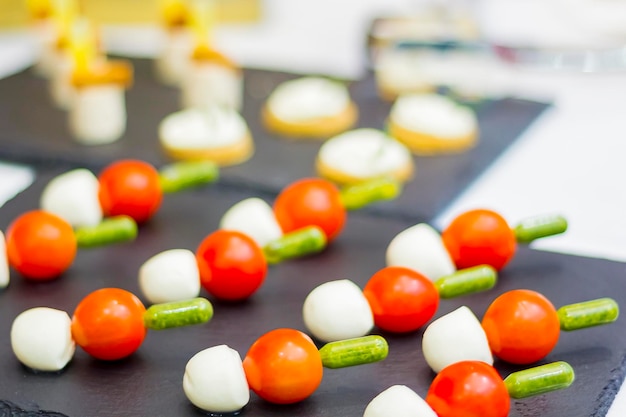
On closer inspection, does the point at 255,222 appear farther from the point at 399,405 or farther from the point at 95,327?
the point at 399,405

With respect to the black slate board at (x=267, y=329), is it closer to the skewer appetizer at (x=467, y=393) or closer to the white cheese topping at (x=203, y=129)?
the skewer appetizer at (x=467, y=393)

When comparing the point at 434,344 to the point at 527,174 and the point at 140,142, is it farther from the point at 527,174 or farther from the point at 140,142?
the point at 140,142

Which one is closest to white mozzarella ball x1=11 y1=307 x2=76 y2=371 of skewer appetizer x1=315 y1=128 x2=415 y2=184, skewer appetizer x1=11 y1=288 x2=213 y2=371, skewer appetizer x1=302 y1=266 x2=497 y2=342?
skewer appetizer x1=11 y1=288 x2=213 y2=371

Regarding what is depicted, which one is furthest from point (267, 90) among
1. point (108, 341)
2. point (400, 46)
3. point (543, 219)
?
point (108, 341)

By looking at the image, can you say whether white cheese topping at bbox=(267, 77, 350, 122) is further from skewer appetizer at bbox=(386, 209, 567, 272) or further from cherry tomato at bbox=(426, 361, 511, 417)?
cherry tomato at bbox=(426, 361, 511, 417)

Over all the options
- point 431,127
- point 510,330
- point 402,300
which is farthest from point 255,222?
point 431,127
